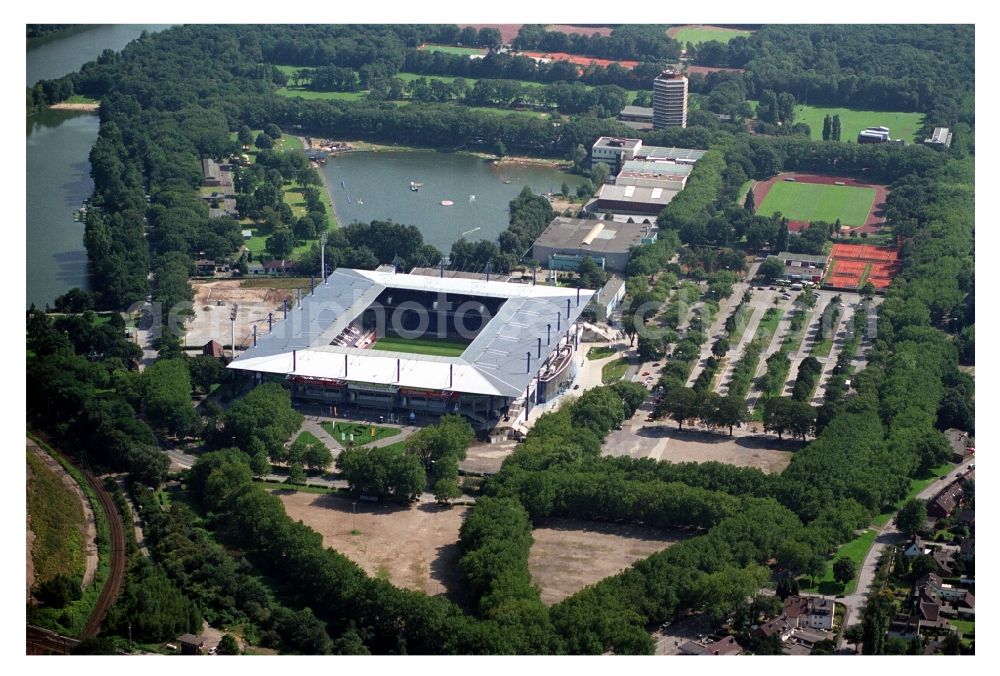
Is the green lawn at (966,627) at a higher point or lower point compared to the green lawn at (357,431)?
lower

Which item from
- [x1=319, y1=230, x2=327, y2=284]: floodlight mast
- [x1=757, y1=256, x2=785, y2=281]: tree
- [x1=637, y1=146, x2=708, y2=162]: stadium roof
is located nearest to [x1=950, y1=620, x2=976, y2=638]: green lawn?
[x1=757, y1=256, x2=785, y2=281]: tree

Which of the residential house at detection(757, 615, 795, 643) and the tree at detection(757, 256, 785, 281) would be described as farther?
the tree at detection(757, 256, 785, 281)

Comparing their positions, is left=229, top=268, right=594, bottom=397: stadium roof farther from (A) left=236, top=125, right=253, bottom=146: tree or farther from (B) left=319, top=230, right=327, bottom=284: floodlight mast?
(A) left=236, top=125, right=253, bottom=146: tree

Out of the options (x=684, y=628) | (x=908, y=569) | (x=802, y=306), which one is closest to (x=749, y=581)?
(x=684, y=628)

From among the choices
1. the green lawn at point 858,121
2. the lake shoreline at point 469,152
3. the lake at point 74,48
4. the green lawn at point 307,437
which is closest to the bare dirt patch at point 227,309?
the green lawn at point 307,437

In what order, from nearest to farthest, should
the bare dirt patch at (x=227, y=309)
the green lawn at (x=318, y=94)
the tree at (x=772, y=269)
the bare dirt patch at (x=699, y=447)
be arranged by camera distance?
the bare dirt patch at (x=699, y=447), the bare dirt patch at (x=227, y=309), the tree at (x=772, y=269), the green lawn at (x=318, y=94)

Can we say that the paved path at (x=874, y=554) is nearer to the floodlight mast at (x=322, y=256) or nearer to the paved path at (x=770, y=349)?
the paved path at (x=770, y=349)
